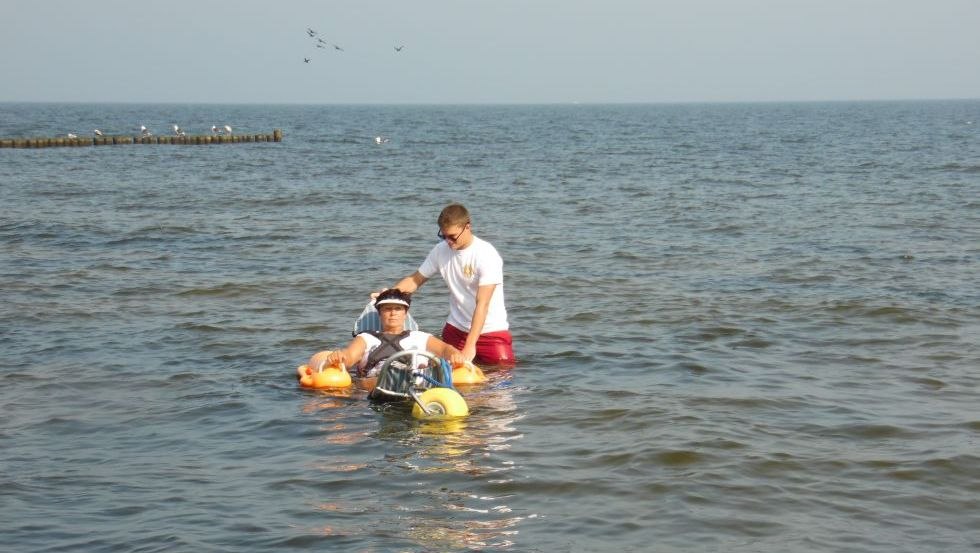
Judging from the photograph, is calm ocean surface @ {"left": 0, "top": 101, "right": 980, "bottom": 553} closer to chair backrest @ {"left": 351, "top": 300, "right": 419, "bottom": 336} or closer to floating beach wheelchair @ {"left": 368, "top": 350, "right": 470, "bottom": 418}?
floating beach wheelchair @ {"left": 368, "top": 350, "right": 470, "bottom": 418}

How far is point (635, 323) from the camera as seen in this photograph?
14453mm

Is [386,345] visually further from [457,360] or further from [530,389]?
[530,389]

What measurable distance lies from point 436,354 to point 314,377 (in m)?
1.26

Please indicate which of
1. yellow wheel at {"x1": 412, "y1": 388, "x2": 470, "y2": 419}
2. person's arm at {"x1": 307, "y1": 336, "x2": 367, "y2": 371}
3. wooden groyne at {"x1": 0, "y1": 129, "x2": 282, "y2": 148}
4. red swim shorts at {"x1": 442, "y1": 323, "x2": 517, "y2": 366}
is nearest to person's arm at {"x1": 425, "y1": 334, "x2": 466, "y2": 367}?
red swim shorts at {"x1": 442, "y1": 323, "x2": 517, "y2": 366}

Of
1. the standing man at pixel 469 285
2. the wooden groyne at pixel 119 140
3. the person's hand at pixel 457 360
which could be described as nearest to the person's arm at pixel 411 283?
the standing man at pixel 469 285

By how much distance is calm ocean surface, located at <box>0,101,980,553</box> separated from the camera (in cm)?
757

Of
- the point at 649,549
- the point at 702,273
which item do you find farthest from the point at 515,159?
the point at 649,549

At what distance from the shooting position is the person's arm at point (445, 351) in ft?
35.5

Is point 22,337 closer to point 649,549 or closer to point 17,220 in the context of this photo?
point 649,549

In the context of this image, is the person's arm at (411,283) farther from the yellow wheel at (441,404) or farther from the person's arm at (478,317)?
the yellow wheel at (441,404)

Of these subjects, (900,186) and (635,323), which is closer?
(635,323)

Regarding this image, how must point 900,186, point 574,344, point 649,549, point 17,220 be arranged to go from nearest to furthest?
1. point 649,549
2. point 574,344
3. point 17,220
4. point 900,186

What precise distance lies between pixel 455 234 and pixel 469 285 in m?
0.66

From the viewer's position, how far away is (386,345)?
36.5 feet
